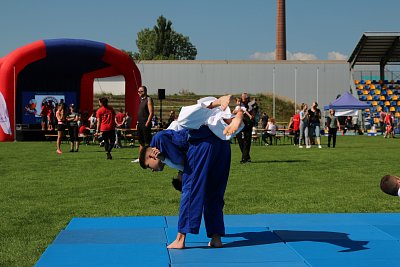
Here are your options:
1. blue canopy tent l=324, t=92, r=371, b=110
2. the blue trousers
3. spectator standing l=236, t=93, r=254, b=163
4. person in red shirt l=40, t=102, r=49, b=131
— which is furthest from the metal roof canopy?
the blue trousers

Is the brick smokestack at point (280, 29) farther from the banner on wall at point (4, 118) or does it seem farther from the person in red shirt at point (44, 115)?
the banner on wall at point (4, 118)

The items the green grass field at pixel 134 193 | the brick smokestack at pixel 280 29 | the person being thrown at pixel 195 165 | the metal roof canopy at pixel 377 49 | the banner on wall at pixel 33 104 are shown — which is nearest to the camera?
the person being thrown at pixel 195 165

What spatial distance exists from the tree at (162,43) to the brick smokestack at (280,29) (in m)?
34.7

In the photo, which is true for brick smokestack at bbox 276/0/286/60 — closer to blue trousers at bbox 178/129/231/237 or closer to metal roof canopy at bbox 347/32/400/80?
metal roof canopy at bbox 347/32/400/80

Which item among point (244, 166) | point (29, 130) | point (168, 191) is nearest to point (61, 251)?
point (168, 191)

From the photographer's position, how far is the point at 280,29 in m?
74.4

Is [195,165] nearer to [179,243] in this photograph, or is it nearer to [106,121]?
[179,243]

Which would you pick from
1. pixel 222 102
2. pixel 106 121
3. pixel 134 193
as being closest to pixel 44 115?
pixel 106 121

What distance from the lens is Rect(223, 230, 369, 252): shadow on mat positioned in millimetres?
6324

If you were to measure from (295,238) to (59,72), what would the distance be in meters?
28.7

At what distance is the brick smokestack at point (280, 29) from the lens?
74.1 meters

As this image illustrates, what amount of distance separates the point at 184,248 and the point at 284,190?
5021 mm

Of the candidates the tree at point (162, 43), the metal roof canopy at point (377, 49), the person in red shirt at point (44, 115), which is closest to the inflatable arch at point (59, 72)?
the person in red shirt at point (44, 115)

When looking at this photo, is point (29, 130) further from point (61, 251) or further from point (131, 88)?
point (61, 251)
